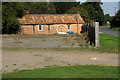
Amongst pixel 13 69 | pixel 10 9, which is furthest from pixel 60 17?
pixel 13 69

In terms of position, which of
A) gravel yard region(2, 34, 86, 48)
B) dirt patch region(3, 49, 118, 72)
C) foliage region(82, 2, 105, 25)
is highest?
foliage region(82, 2, 105, 25)

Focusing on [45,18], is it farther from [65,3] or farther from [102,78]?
[65,3]

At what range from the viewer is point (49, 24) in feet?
157

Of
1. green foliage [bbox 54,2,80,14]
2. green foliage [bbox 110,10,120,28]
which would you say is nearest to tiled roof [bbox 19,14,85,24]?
green foliage [bbox 110,10,120,28]

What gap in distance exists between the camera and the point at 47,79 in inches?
275

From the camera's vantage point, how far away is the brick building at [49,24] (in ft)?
153

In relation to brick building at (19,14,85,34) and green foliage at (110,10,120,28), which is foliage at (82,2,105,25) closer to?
green foliage at (110,10,120,28)

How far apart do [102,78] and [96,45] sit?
42.7ft

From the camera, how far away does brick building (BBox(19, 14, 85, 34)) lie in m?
46.6

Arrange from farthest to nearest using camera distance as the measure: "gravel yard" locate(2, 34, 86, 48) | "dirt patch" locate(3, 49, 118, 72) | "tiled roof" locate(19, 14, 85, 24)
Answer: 1. "tiled roof" locate(19, 14, 85, 24)
2. "gravel yard" locate(2, 34, 86, 48)
3. "dirt patch" locate(3, 49, 118, 72)

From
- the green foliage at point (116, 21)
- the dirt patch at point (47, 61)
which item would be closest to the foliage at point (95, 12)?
the green foliage at point (116, 21)

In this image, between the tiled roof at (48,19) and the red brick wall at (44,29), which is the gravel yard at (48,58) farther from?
the tiled roof at (48,19)

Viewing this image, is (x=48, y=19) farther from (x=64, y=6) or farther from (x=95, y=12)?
(x=95, y=12)

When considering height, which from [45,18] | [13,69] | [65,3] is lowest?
[13,69]
